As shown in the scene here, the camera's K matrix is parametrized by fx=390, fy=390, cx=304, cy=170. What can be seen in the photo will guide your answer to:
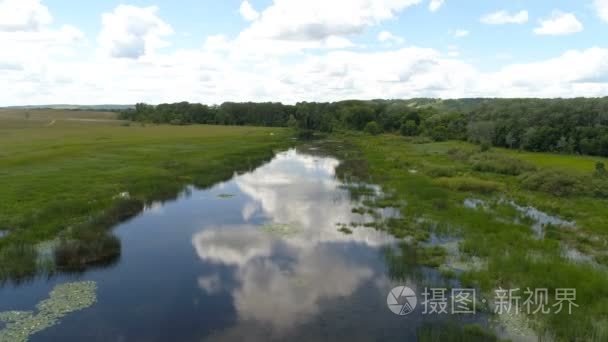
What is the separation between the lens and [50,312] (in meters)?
13.4

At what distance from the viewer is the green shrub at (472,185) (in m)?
32.6

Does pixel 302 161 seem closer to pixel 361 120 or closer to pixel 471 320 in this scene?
pixel 471 320

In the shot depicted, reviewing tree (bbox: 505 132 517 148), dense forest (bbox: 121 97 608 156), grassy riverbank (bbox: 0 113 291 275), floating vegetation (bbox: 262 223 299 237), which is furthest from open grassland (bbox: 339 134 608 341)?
tree (bbox: 505 132 517 148)

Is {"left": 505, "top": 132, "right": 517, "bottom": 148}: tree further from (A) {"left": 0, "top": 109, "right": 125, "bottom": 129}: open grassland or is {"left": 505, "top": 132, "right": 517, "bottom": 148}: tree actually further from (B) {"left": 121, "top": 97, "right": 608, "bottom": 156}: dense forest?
(A) {"left": 0, "top": 109, "right": 125, "bottom": 129}: open grassland

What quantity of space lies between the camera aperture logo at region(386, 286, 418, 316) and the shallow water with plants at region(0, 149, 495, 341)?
0.23 m

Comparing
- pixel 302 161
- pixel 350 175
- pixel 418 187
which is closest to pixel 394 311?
pixel 418 187

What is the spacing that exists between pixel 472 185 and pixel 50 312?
30.7 meters

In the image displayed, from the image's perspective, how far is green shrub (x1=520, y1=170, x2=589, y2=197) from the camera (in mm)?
30000

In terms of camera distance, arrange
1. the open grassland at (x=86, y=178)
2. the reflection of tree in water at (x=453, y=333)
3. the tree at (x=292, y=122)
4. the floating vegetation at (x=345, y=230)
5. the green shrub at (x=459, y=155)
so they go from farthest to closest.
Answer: the tree at (x=292, y=122) → the green shrub at (x=459, y=155) → the floating vegetation at (x=345, y=230) → the open grassland at (x=86, y=178) → the reflection of tree in water at (x=453, y=333)

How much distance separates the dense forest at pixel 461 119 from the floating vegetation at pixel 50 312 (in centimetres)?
5964

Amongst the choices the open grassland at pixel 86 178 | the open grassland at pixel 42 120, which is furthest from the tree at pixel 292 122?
the open grassland at pixel 86 178

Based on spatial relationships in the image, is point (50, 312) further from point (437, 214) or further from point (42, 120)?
point (42, 120)

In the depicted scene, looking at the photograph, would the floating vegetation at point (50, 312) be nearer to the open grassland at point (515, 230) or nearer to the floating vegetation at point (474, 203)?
the open grassland at point (515, 230)

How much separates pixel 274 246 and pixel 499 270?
34.1ft
